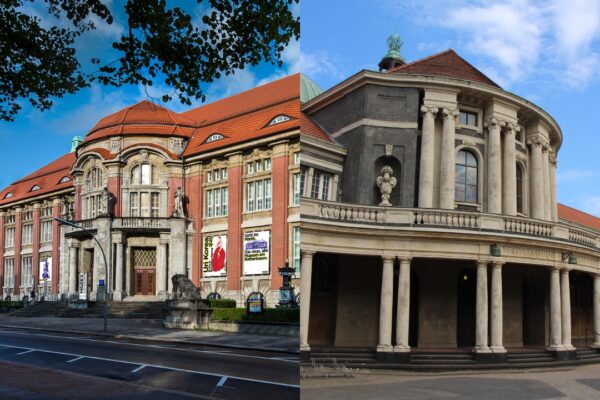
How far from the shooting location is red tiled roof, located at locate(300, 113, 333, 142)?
249cm

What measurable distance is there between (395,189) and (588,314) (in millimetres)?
2208

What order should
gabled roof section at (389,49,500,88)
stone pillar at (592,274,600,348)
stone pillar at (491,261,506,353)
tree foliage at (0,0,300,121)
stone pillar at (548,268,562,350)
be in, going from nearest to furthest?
tree foliage at (0,0,300,121) → stone pillar at (491,261,506,353) → gabled roof section at (389,49,500,88) → stone pillar at (548,268,562,350) → stone pillar at (592,274,600,348)

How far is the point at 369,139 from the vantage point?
10.2 feet

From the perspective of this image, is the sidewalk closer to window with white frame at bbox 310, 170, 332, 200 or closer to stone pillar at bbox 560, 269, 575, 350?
window with white frame at bbox 310, 170, 332, 200

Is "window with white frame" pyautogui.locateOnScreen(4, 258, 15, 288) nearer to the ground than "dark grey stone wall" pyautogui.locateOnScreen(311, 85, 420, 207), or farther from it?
nearer to the ground

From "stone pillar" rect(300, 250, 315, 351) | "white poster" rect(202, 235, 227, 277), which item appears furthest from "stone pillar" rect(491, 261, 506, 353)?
"white poster" rect(202, 235, 227, 277)

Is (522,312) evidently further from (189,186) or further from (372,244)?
(189,186)

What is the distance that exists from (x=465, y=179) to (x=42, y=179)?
2709 mm

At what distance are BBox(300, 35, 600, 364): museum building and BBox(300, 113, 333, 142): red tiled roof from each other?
0.01 metres

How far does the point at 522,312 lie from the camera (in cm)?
396

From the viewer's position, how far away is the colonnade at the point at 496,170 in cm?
346

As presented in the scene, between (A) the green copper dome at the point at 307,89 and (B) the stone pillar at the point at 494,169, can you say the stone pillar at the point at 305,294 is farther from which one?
(B) the stone pillar at the point at 494,169

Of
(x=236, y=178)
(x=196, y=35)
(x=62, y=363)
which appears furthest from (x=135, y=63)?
(x=236, y=178)

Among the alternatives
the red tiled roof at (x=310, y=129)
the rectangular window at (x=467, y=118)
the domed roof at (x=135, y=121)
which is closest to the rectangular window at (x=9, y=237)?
the domed roof at (x=135, y=121)
